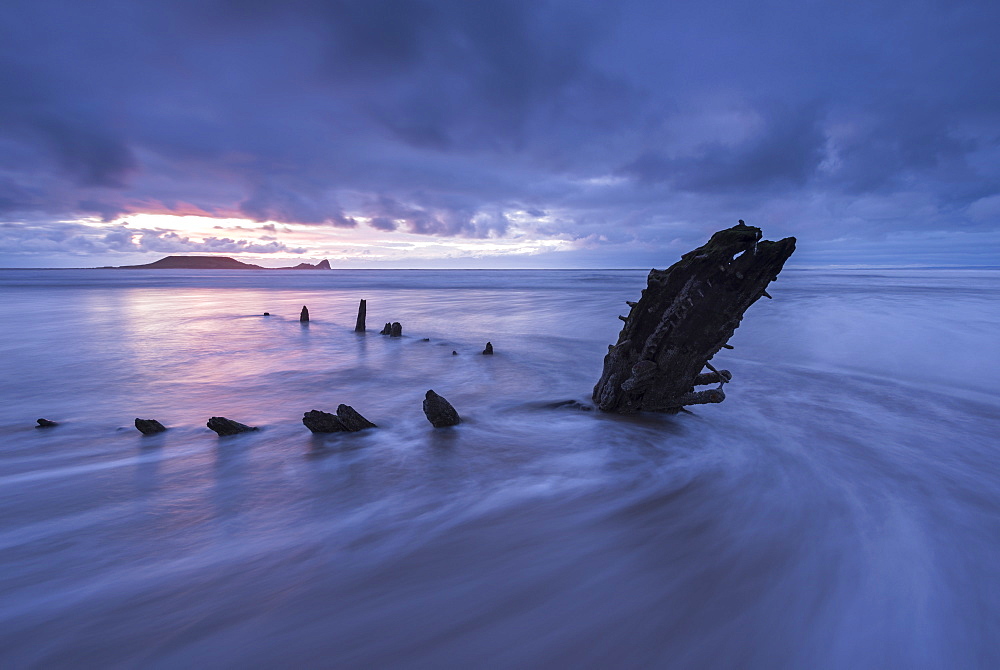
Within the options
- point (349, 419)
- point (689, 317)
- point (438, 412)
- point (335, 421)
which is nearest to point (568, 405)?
point (438, 412)

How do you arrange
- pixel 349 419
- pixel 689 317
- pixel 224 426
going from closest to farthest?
pixel 689 317 → pixel 224 426 → pixel 349 419

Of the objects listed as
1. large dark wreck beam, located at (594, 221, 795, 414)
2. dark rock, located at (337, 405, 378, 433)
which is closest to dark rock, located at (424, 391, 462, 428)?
dark rock, located at (337, 405, 378, 433)

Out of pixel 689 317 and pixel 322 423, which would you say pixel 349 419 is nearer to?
pixel 322 423

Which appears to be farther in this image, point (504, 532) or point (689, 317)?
point (689, 317)

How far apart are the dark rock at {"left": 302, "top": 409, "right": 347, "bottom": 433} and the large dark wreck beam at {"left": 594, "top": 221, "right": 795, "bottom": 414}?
3.99 m

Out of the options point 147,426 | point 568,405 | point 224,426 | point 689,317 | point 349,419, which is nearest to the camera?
point 689,317

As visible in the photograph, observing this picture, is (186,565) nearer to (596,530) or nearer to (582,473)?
(596,530)

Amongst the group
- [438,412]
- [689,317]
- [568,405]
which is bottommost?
[568,405]

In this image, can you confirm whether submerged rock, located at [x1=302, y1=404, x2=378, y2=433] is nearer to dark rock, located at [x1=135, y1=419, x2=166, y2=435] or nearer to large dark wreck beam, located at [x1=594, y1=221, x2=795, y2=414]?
dark rock, located at [x1=135, y1=419, x2=166, y2=435]

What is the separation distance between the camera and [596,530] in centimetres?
367

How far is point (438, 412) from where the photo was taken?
20.5 feet

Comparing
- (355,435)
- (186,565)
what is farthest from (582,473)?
(186,565)

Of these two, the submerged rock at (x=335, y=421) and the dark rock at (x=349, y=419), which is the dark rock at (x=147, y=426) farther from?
the dark rock at (x=349, y=419)

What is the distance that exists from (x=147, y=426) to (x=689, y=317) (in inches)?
288
